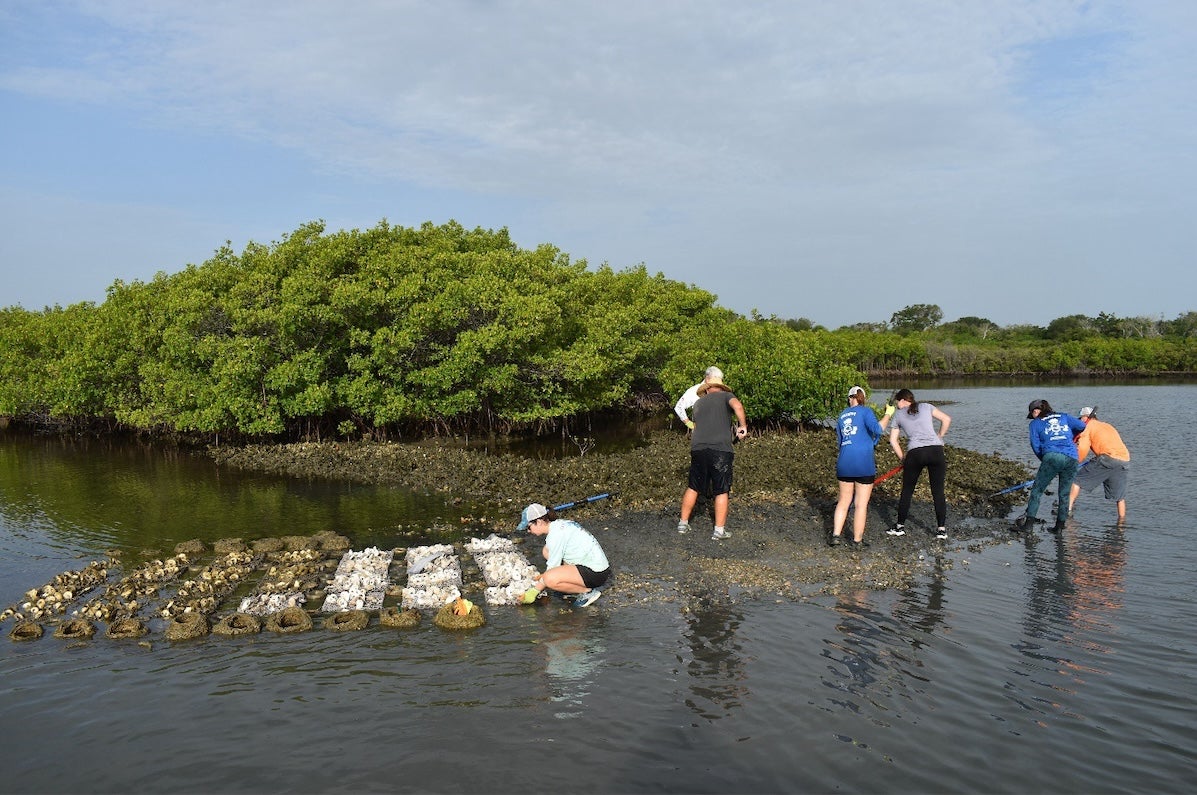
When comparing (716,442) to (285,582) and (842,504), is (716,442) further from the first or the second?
(285,582)

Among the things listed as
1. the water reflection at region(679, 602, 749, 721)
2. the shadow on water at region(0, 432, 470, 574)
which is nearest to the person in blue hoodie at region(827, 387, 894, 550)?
the water reflection at region(679, 602, 749, 721)

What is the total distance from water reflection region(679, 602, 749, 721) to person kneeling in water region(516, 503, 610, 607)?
1090 mm

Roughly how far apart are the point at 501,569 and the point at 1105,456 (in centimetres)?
986

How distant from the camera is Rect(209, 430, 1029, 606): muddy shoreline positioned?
9039mm

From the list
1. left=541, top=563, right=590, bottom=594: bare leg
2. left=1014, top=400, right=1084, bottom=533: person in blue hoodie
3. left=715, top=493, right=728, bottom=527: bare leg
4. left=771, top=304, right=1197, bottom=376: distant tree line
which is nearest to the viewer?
left=541, top=563, right=590, bottom=594: bare leg

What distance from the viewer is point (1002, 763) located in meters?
5.02

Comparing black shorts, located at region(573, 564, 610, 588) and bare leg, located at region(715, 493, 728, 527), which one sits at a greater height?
bare leg, located at region(715, 493, 728, 527)

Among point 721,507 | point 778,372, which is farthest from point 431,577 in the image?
point 778,372

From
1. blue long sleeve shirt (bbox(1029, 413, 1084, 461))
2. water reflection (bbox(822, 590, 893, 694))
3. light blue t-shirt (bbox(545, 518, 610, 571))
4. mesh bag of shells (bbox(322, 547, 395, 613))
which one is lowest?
mesh bag of shells (bbox(322, 547, 395, 613))

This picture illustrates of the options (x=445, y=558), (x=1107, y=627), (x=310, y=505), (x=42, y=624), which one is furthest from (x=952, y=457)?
(x=42, y=624)

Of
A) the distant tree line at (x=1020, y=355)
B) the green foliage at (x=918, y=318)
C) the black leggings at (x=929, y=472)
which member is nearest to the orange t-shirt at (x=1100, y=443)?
the black leggings at (x=929, y=472)

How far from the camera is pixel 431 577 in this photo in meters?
9.25

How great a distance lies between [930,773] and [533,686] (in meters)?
3.03

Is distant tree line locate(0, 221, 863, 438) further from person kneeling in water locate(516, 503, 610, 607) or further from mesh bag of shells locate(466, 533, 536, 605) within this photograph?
person kneeling in water locate(516, 503, 610, 607)
